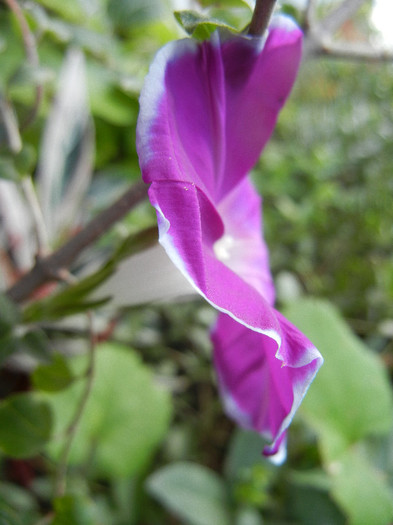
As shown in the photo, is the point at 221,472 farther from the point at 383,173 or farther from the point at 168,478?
the point at 383,173

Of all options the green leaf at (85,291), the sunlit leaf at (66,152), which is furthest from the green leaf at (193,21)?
the sunlit leaf at (66,152)

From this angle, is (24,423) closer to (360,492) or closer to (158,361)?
(360,492)

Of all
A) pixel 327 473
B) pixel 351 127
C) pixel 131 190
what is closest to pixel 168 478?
pixel 327 473

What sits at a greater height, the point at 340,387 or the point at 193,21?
the point at 193,21

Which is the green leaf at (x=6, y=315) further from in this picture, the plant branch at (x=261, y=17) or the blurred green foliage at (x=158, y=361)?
the plant branch at (x=261, y=17)

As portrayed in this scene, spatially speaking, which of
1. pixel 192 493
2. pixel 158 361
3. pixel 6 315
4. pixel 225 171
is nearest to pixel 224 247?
pixel 225 171

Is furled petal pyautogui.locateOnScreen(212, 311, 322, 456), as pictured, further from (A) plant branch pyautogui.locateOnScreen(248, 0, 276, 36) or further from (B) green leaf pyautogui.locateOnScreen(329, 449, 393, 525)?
(B) green leaf pyautogui.locateOnScreen(329, 449, 393, 525)
